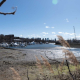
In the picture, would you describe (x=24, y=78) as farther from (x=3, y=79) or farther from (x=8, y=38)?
(x=8, y=38)

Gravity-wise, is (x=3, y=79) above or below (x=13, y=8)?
below

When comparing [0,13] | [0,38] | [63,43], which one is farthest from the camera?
[0,38]

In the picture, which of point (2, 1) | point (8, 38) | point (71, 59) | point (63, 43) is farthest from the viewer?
point (8, 38)

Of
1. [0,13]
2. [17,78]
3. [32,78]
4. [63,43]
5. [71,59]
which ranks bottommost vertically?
[32,78]

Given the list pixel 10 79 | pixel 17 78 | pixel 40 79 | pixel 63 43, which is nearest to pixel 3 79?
pixel 10 79

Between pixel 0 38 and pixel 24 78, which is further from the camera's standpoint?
pixel 0 38

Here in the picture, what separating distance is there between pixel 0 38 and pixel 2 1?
236ft

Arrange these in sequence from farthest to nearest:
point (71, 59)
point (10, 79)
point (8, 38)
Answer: point (8, 38) → point (10, 79) → point (71, 59)

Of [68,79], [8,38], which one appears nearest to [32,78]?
[68,79]

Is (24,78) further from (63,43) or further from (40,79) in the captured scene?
(63,43)

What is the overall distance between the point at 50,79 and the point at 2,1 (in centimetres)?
353

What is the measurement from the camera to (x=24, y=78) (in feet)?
14.1

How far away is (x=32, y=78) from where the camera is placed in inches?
171

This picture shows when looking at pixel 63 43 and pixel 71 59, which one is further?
pixel 63 43
